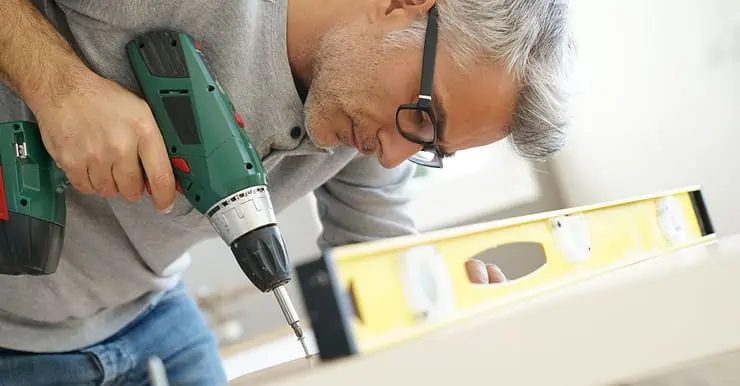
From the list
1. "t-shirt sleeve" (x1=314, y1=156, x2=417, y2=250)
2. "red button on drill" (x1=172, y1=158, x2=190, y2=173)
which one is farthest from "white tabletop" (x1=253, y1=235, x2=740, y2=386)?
"t-shirt sleeve" (x1=314, y1=156, x2=417, y2=250)

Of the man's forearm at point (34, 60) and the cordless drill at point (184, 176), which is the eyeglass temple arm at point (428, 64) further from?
the man's forearm at point (34, 60)

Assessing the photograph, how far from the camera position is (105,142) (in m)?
0.74

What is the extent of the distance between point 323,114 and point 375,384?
0.64 m

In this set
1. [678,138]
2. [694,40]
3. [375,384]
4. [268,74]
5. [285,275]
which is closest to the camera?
[375,384]

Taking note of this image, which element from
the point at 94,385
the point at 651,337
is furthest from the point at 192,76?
the point at 651,337

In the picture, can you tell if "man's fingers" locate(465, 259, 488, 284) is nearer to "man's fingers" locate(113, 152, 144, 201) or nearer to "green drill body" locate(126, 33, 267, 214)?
"green drill body" locate(126, 33, 267, 214)

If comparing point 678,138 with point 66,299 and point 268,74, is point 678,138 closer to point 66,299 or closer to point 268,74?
point 268,74

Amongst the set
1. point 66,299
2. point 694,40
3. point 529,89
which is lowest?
point 66,299

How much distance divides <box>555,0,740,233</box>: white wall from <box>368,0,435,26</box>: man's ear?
2.55ft

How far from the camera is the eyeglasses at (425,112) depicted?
92 centimetres

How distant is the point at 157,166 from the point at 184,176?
4 centimetres

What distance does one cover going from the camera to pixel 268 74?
93cm

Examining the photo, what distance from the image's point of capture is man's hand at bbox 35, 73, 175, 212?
29.4 inches

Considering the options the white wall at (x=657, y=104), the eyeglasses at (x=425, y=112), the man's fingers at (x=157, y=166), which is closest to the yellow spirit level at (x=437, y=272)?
the eyeglasses at (x=425, y=112)
